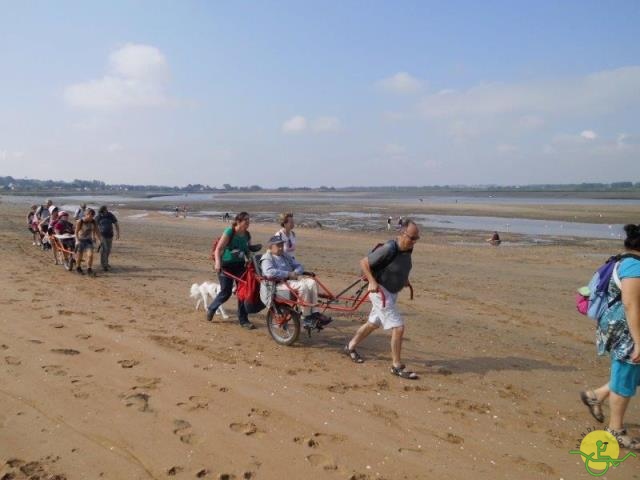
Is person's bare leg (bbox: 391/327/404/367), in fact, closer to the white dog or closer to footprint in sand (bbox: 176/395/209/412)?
footprint in sand (bbox: 176/395/209/412)

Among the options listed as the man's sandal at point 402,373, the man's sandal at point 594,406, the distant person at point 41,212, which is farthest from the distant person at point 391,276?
the distant person at point 41,212

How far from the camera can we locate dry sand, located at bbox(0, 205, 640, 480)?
12.0 ft

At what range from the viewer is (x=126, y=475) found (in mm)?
3410

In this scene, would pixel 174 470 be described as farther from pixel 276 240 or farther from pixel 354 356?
pixel 276 240

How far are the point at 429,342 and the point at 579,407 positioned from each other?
7.70 ft

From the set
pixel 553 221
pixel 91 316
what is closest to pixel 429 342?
pixel 91 316

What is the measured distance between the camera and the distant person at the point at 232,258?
7.33 metres

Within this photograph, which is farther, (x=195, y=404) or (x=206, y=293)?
(x=206, y=293)

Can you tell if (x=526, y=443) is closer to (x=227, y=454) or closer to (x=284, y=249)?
(x=227, y=454)

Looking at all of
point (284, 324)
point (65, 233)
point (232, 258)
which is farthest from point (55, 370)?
point (65, 233)

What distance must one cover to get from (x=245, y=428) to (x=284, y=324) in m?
2.55

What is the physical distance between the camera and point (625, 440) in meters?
4.02

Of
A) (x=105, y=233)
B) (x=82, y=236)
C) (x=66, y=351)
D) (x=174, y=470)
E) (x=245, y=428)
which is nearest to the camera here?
(x=174, y=470)

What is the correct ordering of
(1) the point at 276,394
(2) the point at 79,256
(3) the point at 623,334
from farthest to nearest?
(2) the point at 79,256, (1) the point at 276,394, (3) the point at 623,334
